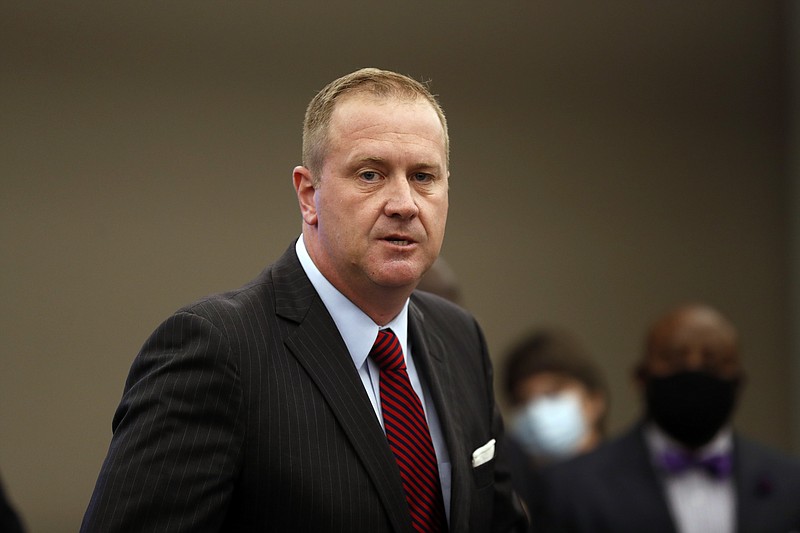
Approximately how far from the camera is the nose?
2574 millimetres

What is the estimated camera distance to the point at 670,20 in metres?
9.65

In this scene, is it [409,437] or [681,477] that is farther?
[681,477]

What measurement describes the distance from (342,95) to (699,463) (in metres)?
2.77

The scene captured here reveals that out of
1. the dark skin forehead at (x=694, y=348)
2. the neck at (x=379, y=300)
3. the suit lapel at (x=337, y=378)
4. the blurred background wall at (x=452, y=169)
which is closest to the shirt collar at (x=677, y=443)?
the dark skin forehead at (x=694, y=348)

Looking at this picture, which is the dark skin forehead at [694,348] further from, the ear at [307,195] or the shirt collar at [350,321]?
the ear at [307,195]

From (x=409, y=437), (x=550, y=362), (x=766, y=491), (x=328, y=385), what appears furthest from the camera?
(x=550, y=362)

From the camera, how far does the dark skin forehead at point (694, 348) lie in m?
5.14

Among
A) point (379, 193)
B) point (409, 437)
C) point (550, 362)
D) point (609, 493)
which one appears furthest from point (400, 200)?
point (550, 362)

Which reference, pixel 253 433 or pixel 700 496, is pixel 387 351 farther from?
pixel 700 496

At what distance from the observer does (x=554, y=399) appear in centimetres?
673

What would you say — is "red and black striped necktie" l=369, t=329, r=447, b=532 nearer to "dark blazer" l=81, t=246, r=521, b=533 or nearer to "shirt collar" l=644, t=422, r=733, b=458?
"dark blazer" l=81, t=246, r=521, b=533

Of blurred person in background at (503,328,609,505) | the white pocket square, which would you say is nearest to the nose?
the white pocket square

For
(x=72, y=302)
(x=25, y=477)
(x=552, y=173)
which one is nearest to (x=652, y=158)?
(x=552, y=173)

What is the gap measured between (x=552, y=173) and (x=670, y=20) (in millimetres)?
1570
